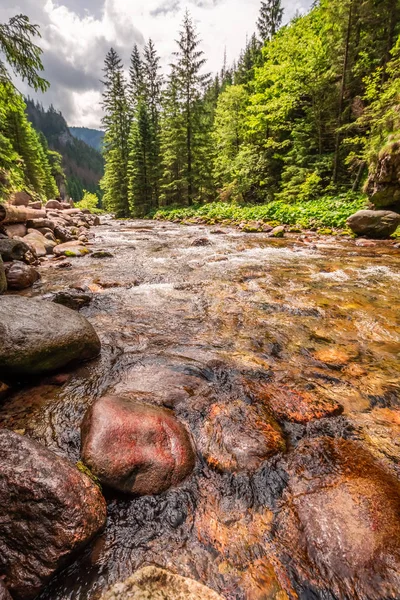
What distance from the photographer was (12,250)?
6648 millimetres

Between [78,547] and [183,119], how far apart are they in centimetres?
2739

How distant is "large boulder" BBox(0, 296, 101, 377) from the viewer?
2.62 meters

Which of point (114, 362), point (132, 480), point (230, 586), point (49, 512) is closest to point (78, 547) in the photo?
point (49, 512)

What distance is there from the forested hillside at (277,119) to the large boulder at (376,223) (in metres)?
2.76

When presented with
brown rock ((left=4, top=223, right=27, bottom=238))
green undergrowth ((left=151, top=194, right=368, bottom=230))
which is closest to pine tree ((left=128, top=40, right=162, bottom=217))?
green undergrowth ((left=151, top=194, right=368, bottom=230))

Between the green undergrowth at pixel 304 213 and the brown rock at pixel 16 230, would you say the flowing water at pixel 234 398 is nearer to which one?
the brown rock at pixel 16 230

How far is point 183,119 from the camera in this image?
76.3 ft

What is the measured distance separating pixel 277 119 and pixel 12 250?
1852cm

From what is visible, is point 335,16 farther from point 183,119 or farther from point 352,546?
point 352,546

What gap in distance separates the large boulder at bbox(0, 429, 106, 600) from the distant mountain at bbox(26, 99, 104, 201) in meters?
153

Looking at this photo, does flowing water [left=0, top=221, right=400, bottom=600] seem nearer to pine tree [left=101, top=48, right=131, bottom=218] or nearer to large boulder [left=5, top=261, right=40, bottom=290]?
large boulder [left=5, top=261, right=40, bottom=290]

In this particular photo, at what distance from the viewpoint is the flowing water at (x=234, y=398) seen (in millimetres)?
1449

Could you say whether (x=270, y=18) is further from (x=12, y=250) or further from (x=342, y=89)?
(x=12, y=250)

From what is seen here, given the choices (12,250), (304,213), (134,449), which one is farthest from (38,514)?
(304,213)
